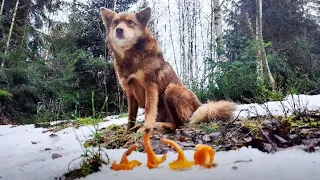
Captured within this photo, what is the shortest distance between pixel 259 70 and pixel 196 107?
11.6 ft

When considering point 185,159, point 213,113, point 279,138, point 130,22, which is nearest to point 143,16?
point 130,22

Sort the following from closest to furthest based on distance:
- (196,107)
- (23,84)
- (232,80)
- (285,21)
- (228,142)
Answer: (228,142) < (196,107) < (232,80) < (23,84) < (285,21)

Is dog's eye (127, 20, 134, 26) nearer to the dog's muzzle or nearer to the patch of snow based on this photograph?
the dog's muzzle

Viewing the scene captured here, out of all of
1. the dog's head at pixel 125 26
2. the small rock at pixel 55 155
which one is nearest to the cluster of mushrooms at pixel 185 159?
the small rock at pixel 55 155

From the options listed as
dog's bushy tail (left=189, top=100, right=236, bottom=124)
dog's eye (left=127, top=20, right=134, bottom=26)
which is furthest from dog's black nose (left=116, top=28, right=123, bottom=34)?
dog's bushy tail (left=189, top=100, right=236, bottom=124)

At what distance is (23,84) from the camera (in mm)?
8188

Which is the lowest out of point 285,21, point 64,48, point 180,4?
point 64,48

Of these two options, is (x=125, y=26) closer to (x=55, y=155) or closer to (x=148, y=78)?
(x=148, y=78)

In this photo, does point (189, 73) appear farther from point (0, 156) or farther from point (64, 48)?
point (0, 156)

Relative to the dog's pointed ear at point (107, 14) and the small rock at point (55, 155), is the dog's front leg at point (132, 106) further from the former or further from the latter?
the small rock at point (55, 155)

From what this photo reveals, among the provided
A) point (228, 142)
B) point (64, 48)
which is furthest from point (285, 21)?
point (228, 142)

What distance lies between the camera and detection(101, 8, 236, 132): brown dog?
2920 millimetres

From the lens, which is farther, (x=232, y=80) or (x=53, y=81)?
(x=53, y=81)

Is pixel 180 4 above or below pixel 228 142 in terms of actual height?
above
